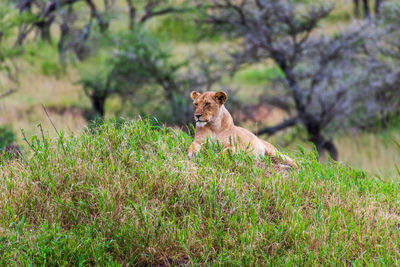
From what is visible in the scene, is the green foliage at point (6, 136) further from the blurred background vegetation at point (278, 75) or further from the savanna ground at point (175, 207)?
the savanna ground at point (175, 207)

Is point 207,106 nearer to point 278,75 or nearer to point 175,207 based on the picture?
point 175,207

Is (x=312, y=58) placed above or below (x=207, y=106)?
below

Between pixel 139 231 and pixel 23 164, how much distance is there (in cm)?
174

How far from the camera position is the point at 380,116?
16781mm

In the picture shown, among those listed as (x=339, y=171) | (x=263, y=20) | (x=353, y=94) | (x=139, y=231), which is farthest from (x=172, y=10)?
(x=139, y=231)

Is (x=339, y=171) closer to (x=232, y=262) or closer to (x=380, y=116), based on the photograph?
(x=232, y=262)

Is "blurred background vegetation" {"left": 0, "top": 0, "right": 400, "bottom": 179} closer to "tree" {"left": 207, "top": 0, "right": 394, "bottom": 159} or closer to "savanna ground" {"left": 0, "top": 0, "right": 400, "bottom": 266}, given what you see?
"tree" {"left": 207, "top": 0, "right": 394, "bottom": 159}

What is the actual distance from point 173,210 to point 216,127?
3.36 feet

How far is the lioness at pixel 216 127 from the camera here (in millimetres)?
5066

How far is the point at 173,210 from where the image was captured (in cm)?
486

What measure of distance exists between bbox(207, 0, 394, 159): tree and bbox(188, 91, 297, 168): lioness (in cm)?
919

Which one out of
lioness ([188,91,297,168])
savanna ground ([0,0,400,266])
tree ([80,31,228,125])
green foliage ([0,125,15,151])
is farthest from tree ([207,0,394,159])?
lioness ([188,91,297,168])

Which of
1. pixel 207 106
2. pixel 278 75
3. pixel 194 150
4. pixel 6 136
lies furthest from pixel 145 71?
pixel 207 106

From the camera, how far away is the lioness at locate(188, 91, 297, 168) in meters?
5.07
